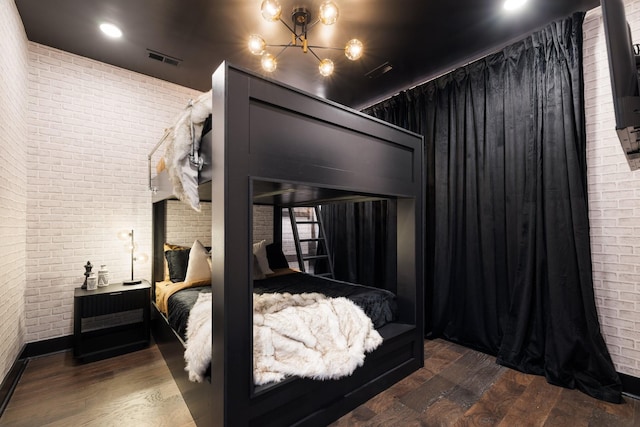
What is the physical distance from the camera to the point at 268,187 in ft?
5.65

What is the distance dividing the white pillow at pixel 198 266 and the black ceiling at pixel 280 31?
1874 millimetres

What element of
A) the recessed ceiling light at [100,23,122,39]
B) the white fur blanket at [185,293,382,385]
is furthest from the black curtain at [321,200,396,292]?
the recessed ceiling light at [100,23,122,39]

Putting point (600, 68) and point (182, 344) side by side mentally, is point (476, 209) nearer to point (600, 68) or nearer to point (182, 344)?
point (600, 68)

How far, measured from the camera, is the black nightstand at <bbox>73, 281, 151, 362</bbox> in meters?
2.41

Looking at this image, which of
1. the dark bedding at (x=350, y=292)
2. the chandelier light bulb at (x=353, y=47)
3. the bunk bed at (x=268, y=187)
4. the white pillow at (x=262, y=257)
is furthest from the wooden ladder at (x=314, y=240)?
the chandelier light bulb at (x=353, y=47)

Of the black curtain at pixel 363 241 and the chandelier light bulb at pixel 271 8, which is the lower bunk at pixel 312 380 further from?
the chandelier light bulb at pixel 271 8

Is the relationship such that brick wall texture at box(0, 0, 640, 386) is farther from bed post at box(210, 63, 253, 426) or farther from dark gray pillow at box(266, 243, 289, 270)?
bed post at box(210, 63, 253, 426)

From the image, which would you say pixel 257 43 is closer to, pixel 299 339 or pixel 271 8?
pixel 271 8

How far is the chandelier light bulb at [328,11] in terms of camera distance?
178cm

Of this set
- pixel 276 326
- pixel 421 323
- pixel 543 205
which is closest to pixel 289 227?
pixel 421 323

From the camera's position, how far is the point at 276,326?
1.60m

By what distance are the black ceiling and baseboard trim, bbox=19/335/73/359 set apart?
104 inches

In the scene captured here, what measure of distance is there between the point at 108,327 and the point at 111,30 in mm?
2560

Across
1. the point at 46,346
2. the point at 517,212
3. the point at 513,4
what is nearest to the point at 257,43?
the point at 513,4
